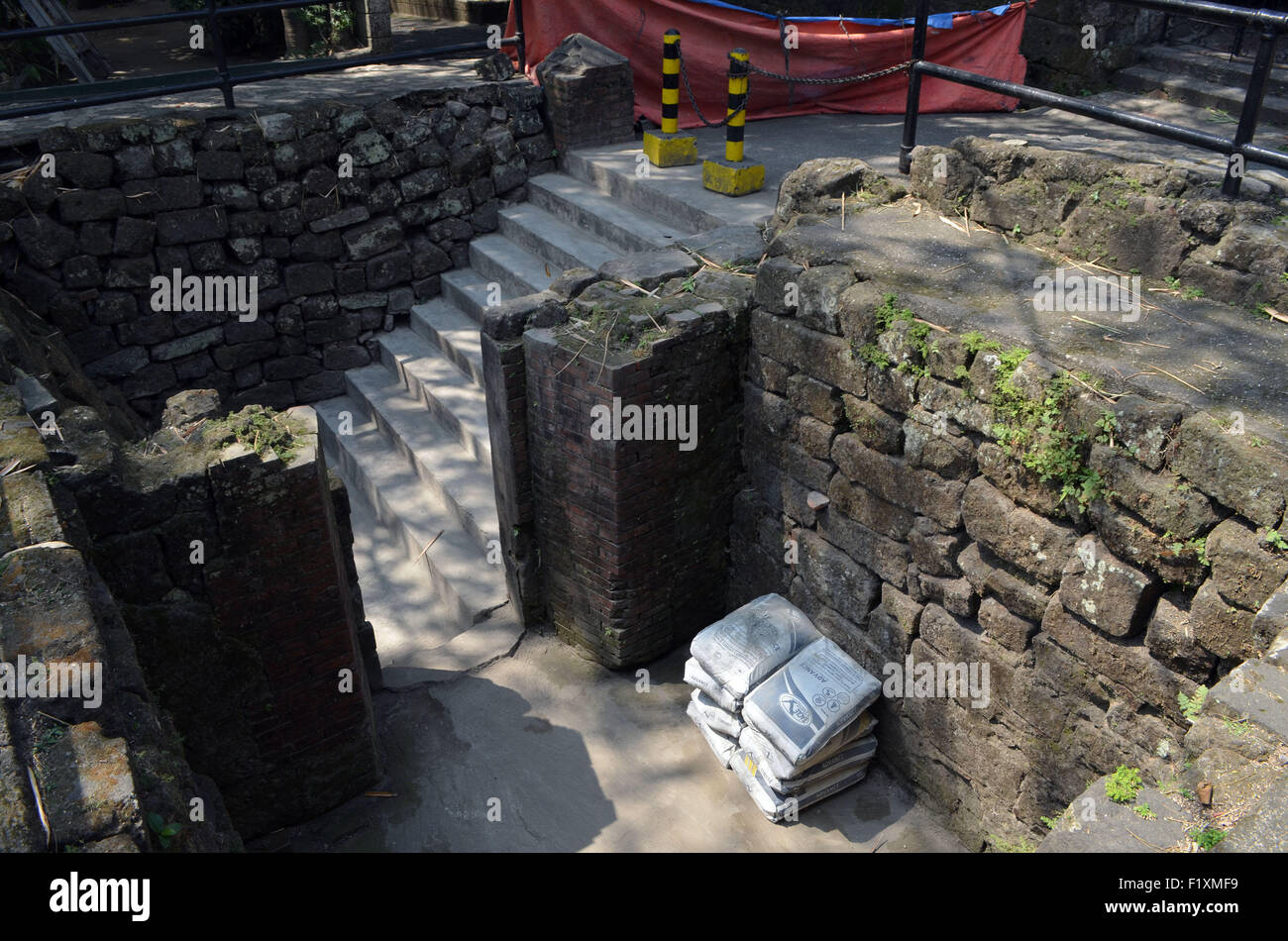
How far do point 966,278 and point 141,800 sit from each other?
3734 mm

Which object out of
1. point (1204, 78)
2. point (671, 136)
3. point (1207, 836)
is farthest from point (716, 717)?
point (1204, 78)

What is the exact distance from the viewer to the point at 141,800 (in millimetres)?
2627

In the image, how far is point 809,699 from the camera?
4570mm

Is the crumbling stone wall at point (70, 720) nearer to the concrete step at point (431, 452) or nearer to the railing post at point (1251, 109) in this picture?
the concrete step at point (431, 452)

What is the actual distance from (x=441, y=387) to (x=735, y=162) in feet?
8.95

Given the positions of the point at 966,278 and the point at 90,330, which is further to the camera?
the point at 90,330

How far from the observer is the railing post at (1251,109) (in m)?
3.98

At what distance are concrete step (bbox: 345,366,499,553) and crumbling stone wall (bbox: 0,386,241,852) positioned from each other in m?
2.94

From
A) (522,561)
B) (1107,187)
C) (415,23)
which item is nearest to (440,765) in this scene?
(522,561)

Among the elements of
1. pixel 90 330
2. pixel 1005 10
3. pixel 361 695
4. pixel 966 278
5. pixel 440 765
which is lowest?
pixel 440 765

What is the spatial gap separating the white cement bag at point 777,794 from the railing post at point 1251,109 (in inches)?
119

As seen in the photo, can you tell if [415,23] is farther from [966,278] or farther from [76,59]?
[966,278]

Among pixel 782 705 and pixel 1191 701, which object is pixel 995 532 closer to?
pixel 1191 701

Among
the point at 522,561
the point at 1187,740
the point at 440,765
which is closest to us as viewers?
the point at 1187,740
